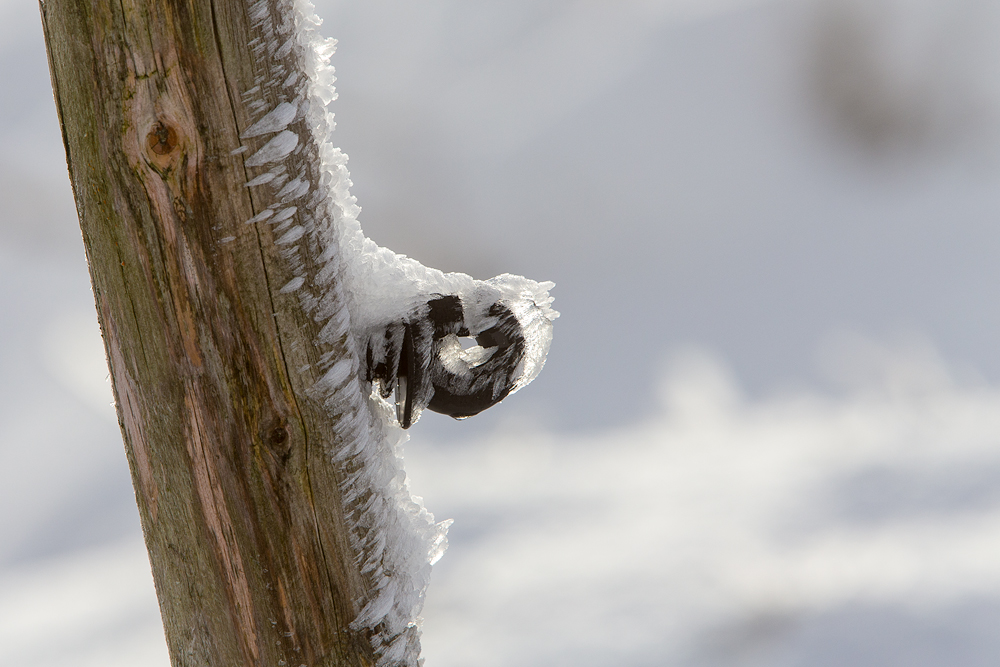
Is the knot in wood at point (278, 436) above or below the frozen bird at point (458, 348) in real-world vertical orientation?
below

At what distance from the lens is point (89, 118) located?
2.19ft

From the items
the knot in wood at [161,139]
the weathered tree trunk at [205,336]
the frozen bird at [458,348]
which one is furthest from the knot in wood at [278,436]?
the knot in wood at [161,139]

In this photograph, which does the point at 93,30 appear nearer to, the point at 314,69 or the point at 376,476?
the point at 314,69

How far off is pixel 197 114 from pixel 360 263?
23 centimetres

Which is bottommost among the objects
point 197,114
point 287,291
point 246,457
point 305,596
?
point 305,596

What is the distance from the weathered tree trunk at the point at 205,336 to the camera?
652mm

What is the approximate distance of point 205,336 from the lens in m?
0.71

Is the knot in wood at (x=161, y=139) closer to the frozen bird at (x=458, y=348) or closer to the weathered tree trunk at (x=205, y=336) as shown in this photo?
the weathered tree trunk at (x=205, y=336)

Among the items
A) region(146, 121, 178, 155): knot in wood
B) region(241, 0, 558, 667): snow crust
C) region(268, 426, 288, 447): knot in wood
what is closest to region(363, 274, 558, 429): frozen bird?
region(241, 0, 558, 667): snow crust

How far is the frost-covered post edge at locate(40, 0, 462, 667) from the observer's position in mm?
657

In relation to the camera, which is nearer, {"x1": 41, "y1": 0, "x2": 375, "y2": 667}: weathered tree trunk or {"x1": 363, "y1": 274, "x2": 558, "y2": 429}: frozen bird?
{"x1": 41, "y1": 0, "x2": 375, "y2": 667}: weathered tree trunk

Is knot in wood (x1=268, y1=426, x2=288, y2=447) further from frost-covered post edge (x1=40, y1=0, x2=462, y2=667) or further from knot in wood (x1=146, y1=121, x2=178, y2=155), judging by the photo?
knot in wood (x1=146, y1=121, x2=178, y2=155)

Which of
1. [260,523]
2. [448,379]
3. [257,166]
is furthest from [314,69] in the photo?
[260,523]

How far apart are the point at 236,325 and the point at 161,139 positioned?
19 cm
